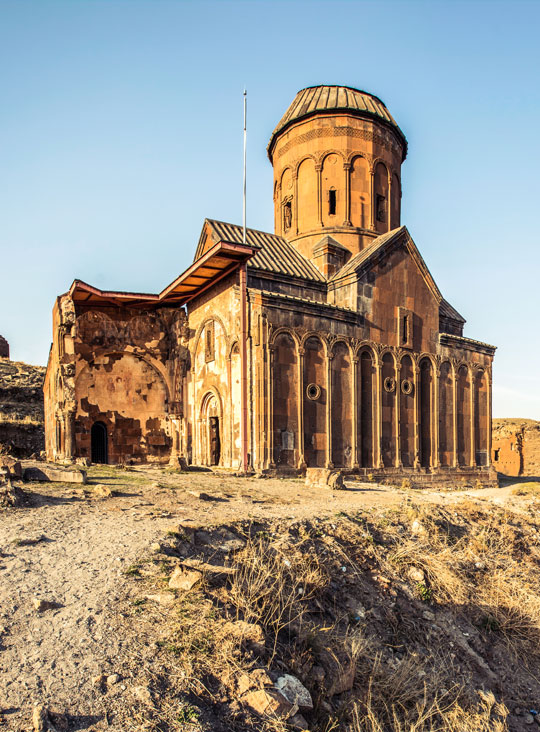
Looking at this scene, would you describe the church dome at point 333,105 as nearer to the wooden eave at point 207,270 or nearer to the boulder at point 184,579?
the wooden eave at point 207,270

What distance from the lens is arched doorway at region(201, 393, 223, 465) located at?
765 inches

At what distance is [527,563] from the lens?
9.70 meters

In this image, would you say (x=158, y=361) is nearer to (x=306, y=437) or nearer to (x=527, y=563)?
(x=306, y=437)

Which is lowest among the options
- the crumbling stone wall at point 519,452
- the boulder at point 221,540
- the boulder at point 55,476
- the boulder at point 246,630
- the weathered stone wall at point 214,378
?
the crumbling stone wall at point 519,452

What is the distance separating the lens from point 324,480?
555 inches

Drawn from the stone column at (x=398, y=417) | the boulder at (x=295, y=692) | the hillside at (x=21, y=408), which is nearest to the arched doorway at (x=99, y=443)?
the hillside at (x=21, y=408)

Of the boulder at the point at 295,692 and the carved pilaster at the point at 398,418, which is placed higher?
the carved pilaster at the point at 398,418

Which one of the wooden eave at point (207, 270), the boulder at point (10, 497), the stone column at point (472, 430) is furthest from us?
the stone column at point (472, 430)

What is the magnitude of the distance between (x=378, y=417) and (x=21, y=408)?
2217 centimetres

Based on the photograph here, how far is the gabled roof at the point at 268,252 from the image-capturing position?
20.1 metres

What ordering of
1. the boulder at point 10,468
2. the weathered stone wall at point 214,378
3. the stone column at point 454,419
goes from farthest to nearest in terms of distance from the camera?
1. the stone column at point 454,419
2. the weathered stone wall at point 214,378
3. the boulder at point 10,468

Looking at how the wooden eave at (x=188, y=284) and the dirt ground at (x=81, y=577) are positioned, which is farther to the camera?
the wooden eave at (x=188, y=284)

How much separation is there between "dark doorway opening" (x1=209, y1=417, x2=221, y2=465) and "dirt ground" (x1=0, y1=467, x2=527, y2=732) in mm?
8241

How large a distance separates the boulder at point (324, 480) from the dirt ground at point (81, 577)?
2.62 meters
